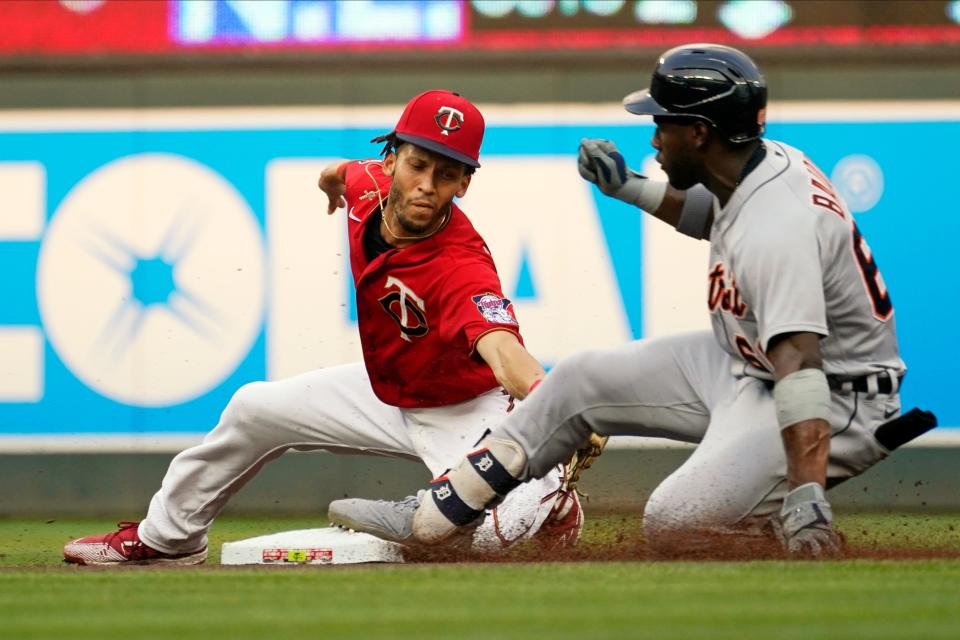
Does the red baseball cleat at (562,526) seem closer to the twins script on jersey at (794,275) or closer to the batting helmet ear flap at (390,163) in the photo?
the twins script on jersey at (794,275)

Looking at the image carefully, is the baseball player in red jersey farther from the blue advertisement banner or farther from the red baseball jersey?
the blue advertisement banner

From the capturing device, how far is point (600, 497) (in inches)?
280

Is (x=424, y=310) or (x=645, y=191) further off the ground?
(x=645, y=191)

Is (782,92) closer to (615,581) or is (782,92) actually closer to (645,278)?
(645,278)

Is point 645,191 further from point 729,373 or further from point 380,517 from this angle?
point 380,517

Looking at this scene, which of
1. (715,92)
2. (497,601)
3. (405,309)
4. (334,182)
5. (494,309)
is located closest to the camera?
(497,601)

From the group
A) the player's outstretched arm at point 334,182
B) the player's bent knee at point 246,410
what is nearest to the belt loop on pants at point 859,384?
the player's bent knee at point 246,410

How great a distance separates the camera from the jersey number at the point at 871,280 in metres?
4.18

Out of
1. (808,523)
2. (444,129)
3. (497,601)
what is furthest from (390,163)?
(497,601)

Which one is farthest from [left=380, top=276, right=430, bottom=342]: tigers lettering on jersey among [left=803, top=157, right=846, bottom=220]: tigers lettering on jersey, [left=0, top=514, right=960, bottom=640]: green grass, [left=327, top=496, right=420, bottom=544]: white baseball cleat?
[left=803, top=157, right=846, bottom=220]: tigers lettering on jersey

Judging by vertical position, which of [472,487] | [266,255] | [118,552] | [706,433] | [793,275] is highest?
[266,255]

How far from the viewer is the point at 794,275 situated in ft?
12.8

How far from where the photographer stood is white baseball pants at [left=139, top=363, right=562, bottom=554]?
486 cm

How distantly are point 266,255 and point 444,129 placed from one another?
2656 mm
